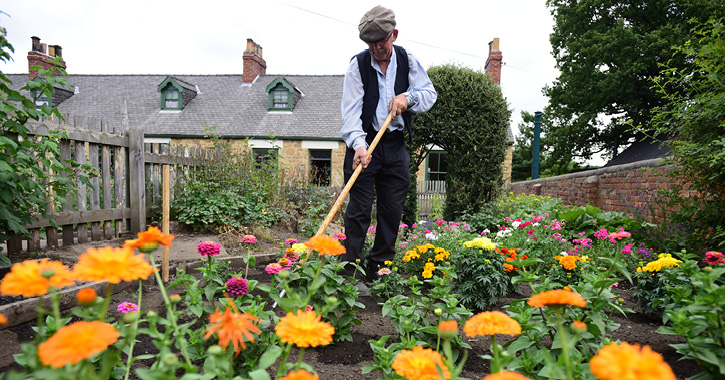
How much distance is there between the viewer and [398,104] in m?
2.51

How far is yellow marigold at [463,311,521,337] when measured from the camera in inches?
31.0

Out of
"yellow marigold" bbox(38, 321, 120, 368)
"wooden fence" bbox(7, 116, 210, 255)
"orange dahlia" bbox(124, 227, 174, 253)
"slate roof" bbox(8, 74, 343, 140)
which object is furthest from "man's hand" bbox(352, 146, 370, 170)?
"slate roof" bbox(8, 74, 343, 140)

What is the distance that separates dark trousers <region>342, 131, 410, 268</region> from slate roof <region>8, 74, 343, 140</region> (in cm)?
999

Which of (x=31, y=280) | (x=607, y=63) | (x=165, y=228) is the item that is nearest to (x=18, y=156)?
(x=165, y=228)

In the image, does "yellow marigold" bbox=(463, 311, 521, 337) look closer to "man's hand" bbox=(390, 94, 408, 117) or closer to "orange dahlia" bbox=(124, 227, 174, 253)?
"orange dahlia" bbox=(124, 227, 174, 253)

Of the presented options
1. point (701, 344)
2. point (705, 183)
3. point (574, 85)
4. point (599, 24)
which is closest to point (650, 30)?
point (599, 24)

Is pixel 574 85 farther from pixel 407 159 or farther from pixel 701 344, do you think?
pixel 701 344

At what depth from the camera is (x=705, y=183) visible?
10.4 ft

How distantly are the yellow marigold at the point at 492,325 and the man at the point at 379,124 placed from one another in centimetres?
171

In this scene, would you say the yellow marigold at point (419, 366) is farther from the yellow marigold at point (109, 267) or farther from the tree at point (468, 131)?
the tree at point (468, 131)

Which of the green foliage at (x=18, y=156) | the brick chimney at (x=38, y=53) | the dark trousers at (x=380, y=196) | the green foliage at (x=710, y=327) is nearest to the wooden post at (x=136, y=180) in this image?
the green foliage at (x=18, y=156)

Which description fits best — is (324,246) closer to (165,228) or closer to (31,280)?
(31,280)

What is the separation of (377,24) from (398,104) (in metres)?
0.51

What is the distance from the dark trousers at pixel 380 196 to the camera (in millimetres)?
2549
